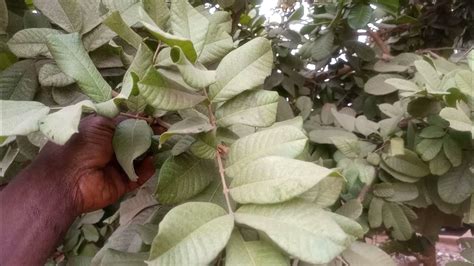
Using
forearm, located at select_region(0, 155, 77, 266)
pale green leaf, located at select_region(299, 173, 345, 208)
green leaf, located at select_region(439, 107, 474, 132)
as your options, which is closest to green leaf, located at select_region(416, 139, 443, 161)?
green leaf, located at select_region(439, 107, 474, 132)

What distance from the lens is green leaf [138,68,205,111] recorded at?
0.38 m

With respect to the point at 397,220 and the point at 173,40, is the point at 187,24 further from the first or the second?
the point at 397,220

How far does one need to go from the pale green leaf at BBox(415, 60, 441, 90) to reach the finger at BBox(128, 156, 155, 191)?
1.51 ft

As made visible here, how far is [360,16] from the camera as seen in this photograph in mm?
999

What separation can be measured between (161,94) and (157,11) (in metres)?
0.12

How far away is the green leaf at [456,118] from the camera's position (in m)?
0.60

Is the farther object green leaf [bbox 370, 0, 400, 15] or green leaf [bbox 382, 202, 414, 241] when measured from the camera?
green leaf [bbox 370, 0, 400, 15]

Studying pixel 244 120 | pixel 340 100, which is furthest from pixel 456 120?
pixel 340 100

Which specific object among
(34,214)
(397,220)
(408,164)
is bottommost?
(397,220)

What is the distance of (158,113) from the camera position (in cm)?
50

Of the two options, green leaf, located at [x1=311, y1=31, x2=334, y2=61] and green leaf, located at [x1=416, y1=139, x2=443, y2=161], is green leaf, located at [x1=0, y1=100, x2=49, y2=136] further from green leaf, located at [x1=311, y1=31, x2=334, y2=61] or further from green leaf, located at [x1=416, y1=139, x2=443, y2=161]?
green leaf, located at [x1=311, y1=31, x2=334, y2=61]

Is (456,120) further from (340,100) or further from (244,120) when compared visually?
(340,100)

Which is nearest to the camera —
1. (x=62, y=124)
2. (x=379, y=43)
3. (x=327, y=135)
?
(x=62, y=124)

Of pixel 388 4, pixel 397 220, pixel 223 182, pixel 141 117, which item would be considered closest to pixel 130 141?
pixel 141 117
